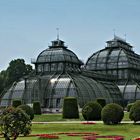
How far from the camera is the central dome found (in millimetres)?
91975

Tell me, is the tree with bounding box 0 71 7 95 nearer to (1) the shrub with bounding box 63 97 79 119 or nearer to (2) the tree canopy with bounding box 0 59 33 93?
(2) the tree canopy with bounding box 0 59 33 93

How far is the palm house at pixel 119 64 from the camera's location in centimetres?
10431

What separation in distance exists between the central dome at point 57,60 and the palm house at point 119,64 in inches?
507

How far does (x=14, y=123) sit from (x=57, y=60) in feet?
220

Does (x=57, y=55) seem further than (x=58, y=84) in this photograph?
Yes

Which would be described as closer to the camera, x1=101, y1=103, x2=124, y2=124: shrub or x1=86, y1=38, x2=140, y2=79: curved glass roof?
x1=101, y1=103, x2=124, y2=124: shrub

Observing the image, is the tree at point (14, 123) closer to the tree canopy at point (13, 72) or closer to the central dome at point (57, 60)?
the central dome at point (57, 60)

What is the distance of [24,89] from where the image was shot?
85188 millimetres

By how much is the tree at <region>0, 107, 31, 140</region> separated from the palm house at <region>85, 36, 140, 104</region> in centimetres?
7536

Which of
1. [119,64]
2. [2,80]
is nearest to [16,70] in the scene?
[2,80]

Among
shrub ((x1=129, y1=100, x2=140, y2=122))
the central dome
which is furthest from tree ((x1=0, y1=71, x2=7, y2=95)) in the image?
shrub ((x1=129, y1=100, x2=140, y2=122))

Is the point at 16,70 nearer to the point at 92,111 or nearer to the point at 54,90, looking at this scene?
the point at 54,90

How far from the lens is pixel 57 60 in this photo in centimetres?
9238

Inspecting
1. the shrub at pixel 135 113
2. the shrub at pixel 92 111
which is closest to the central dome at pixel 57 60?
the shrub at pixel 92 111
